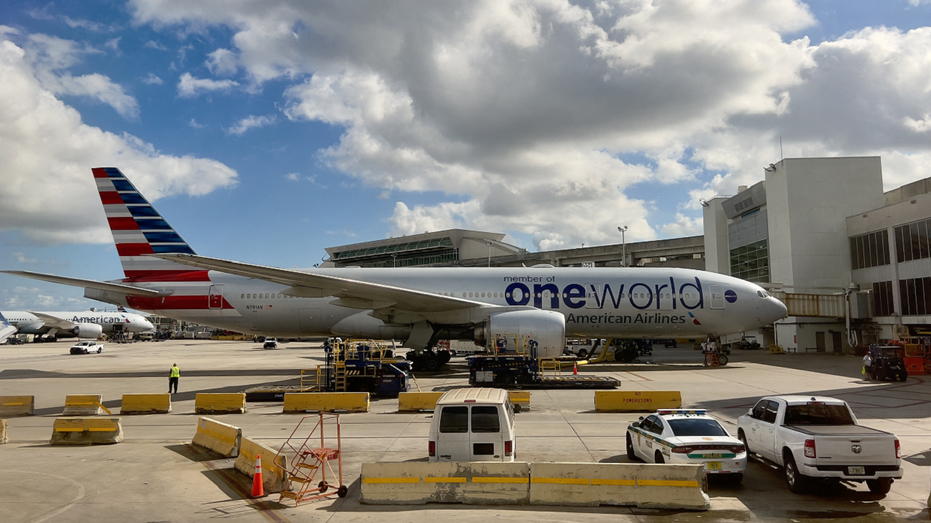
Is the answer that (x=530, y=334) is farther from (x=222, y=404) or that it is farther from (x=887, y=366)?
(x=887, y=366)

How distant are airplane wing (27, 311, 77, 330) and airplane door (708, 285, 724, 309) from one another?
82.1 m

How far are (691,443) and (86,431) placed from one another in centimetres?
1289

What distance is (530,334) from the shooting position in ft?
74.5

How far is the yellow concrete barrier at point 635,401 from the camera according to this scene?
16.3 metres

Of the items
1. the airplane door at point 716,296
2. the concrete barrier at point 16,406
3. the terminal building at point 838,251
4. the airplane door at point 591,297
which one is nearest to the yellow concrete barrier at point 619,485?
the concrete barrier at point 16,406

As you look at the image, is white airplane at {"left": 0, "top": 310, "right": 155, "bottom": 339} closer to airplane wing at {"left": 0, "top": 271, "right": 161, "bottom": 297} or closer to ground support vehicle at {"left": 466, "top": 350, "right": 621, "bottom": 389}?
airplane wing at {"left": 0, "top": 271, "right": 161, "bottom": 297}

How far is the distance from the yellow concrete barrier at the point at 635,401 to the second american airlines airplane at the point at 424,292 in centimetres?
914

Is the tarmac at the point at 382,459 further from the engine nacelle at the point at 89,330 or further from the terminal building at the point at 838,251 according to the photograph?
the engine nacelle at the point at 89,330

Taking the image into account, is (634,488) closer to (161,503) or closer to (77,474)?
(161,503)

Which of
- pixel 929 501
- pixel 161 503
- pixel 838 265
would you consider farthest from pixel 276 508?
pixel 838 265

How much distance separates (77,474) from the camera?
10.2 meters

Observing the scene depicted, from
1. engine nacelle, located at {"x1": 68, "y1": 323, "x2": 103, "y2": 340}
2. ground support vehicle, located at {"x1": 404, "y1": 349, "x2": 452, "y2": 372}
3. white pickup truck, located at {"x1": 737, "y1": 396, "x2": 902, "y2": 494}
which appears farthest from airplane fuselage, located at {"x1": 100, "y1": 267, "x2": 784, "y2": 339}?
engine nacelle, located at {"x1": 68, "y1": 323, "x2": 103, "y2": 340}

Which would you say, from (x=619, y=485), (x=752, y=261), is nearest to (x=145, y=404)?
(x=619, y=485)

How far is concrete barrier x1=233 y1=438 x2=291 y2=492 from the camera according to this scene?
29.4ft
